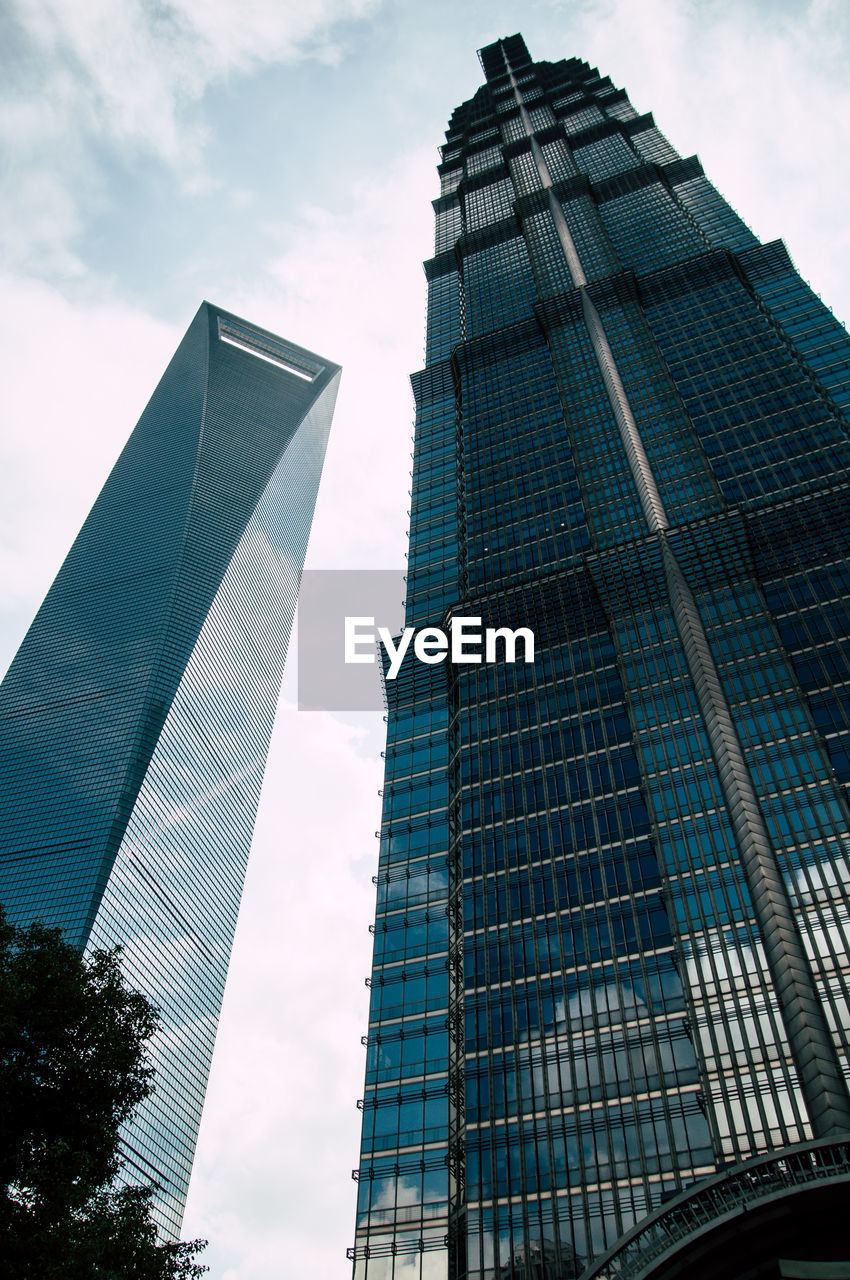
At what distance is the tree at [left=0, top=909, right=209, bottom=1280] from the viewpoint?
2684cm

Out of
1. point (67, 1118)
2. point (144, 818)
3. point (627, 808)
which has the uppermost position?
point (144, 818)

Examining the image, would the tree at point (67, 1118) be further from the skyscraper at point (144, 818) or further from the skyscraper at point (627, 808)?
the skyscraper at point (144, 818)

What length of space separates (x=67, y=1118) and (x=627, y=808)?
49291 millimetres

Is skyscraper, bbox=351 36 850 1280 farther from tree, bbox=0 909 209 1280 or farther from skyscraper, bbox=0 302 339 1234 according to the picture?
skyscraper, bbox=0 302 339 1234

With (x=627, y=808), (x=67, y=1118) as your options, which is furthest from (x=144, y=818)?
(x=67, y=1118)

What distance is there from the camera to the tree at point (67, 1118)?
26.8m

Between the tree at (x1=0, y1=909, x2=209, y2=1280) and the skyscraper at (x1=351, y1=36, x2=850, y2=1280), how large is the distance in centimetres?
1748

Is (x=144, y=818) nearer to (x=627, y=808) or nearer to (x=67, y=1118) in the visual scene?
(x=627, y=808)

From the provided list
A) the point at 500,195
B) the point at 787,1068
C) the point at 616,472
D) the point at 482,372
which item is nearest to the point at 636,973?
the point at 787,1068

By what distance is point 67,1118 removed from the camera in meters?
31.0

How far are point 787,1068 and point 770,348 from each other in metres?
75.9

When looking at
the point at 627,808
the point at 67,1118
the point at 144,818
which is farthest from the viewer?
the point at 144,818

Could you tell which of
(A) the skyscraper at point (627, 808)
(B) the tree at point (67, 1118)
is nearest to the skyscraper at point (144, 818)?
(A) the skyscraper at point (627, 808)

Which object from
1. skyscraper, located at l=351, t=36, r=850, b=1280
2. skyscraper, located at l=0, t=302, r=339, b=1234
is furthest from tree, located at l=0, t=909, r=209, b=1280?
skyscraper, located at l=0, t=302, r=339, b=1234
